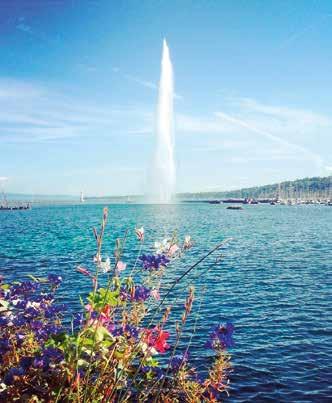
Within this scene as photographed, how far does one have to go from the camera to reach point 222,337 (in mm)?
4746

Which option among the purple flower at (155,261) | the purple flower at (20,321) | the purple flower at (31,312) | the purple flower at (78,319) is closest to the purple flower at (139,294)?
the purple flower at (155,261)

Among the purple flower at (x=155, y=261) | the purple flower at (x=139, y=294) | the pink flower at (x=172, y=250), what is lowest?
the purple flower at (x=139, y=294)

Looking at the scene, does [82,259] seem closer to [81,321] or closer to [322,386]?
[322,386]

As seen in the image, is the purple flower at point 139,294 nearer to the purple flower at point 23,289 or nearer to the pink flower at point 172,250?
the pink flower at point 172,250

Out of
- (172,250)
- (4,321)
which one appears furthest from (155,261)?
(4,321)

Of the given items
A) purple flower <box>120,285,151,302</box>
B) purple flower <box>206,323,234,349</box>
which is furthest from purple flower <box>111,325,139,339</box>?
purple flower <box>206,323,234,349</box>

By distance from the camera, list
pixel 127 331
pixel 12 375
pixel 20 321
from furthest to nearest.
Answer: pixel 20 321
pixel 127 331
pixel 12 375

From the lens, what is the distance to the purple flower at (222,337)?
470 cm

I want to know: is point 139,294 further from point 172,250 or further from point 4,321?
point 4,321

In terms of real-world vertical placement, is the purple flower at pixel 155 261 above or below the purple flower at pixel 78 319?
above

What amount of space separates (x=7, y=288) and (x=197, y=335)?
1146cm

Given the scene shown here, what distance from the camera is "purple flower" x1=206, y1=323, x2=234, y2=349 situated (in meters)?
4.70

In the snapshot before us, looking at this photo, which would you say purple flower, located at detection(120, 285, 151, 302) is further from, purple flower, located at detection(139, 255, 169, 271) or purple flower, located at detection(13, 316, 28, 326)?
purple flower, located at detection(13, 316, 28, 326)

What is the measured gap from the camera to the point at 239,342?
1575 cm
